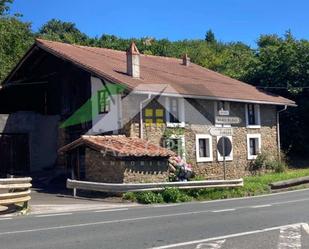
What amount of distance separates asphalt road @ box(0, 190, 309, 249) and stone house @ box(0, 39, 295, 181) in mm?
12735

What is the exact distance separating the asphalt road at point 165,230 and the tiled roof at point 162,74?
12.9 m

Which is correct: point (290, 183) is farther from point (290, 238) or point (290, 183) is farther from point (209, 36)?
point (209, 36)

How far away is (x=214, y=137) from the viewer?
104 feet

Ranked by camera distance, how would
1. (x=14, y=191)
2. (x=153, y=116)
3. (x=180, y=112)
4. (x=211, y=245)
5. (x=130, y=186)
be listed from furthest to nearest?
(x=180, y=112) < (x=153, y=116) < (x=130, y=186) < (x=14, y=191) < (x=211, y=245)

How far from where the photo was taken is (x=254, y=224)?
39.5ft

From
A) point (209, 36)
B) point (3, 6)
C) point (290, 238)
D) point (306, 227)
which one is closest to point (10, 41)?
point (3, 6)

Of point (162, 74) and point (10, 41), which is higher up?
point (10, 41)

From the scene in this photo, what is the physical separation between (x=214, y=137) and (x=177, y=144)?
324 cm

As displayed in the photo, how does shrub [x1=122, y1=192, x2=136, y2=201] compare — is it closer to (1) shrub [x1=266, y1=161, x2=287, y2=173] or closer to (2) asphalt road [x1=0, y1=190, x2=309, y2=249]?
(2) asphalt road [x1=0, y1=190, x2=309, y2=249]

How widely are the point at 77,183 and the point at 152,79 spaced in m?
8.99

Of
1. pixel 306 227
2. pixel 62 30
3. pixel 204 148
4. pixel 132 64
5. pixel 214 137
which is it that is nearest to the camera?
pixel 306 227

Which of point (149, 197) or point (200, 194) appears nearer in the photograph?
point (149, 197)

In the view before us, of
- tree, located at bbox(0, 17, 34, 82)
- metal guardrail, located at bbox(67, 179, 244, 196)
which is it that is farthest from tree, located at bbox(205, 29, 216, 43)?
metal guardrail, located at bbox(67, 179, 244, 196)

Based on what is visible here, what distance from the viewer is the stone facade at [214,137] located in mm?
28359
